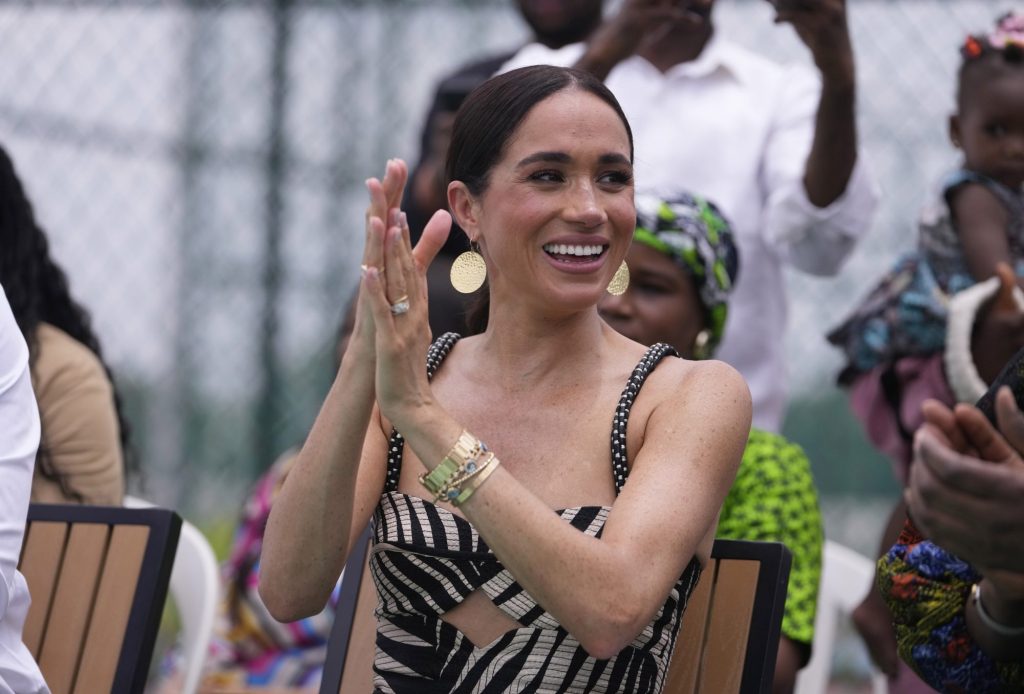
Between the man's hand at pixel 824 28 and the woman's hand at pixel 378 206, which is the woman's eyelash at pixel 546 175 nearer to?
the woman's hand at pixel 378 206

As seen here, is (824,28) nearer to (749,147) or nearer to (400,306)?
(749,147)

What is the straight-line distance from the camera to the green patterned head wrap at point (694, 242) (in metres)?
4.03

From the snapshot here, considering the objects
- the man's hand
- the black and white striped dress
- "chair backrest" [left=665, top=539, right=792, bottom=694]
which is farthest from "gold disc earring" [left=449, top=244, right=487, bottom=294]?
the man's hand

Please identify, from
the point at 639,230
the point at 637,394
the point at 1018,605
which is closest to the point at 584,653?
the point at 637,394

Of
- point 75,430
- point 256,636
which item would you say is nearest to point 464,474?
point 75,430

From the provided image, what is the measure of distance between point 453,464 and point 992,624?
832mm

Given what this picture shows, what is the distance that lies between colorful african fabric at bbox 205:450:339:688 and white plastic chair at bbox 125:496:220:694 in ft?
2.18

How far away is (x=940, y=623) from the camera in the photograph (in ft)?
8.42

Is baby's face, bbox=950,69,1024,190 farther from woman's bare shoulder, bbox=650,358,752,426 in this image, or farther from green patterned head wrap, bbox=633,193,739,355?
woman's bare shoulder, bbox=650,358,752,426

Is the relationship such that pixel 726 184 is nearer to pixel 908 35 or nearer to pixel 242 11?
pixel 908 35

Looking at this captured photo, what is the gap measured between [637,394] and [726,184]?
1.82 m

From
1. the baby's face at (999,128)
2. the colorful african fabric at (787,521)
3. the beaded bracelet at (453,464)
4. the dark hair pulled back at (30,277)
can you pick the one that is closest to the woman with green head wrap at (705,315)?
the colorful african fabric at (787,521)

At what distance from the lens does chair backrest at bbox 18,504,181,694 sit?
3369mm

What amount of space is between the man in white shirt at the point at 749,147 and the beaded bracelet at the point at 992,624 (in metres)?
2.04
